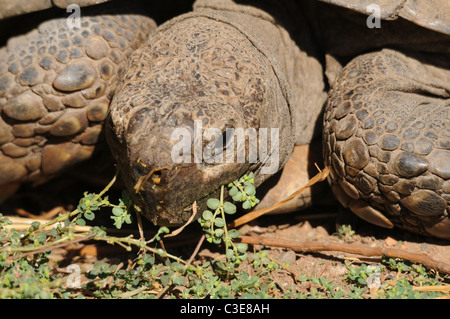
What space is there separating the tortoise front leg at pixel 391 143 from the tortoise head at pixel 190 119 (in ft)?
1.25

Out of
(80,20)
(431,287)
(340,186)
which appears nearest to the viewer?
(431,287)

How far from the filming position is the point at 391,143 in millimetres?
2400

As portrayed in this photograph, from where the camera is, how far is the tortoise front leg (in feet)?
7.70

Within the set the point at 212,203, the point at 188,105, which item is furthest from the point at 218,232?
the point at 188,105

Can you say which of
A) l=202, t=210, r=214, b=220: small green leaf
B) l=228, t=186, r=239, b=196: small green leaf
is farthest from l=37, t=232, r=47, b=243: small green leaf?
l=228, t=186, r=239, b=196: small green leaf

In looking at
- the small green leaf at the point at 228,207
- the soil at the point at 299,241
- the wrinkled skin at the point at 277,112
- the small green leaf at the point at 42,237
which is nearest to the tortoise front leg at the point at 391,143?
the wrinkled skin at the point at 277,112

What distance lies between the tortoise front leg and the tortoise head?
1.25ft

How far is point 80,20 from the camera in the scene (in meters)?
2.86

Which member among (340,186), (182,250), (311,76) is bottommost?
(182,250)

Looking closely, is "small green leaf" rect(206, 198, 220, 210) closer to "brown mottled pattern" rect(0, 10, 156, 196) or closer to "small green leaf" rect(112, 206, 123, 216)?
"small green leaf" rect(112, 206, 123, 216)

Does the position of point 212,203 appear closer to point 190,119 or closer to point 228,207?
point 228,207
